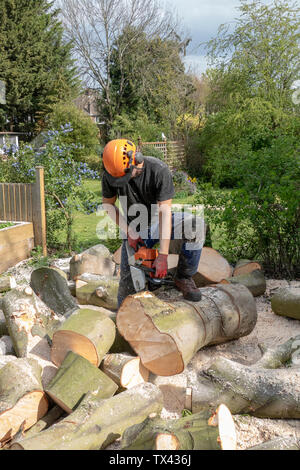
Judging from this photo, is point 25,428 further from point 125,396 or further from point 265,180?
point 265,180

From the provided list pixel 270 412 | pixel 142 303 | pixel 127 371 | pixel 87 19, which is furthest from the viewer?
pixel 87 19

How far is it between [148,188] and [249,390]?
5.18 ft

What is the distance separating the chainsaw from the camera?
2859mm

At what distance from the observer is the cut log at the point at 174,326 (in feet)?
7.87

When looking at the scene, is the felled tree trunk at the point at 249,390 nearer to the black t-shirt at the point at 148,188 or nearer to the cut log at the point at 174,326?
the cut log at the point at 174,326

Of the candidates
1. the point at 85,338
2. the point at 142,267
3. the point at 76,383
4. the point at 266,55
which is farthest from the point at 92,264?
the point at 266,55

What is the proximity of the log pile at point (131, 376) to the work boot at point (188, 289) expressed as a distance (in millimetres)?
66

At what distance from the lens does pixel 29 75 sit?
24188mm

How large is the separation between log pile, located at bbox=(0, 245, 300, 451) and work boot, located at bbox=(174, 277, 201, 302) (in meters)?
0.07

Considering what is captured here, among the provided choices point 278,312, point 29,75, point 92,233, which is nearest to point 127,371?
point 278,312

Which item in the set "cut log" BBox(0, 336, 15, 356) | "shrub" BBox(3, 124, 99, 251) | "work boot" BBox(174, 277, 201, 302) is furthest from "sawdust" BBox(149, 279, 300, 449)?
"shrub" BBox(3, 124, 99, 251)

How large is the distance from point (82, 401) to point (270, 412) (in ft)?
3.44

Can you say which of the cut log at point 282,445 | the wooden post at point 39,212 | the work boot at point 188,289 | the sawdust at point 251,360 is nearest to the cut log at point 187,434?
the cut log at point 282,445

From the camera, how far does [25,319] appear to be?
279cm
